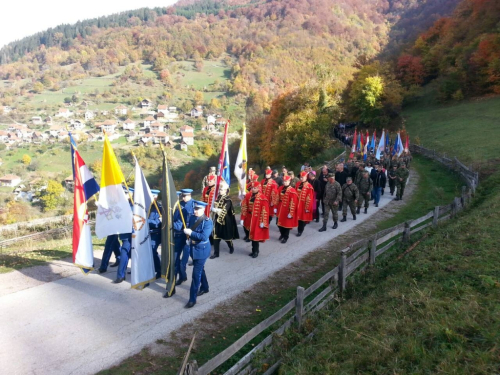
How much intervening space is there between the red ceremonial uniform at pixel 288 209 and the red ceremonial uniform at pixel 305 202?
0.26 meters

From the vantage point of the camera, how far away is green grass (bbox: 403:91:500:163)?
917 inches

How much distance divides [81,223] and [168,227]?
7.28 feet

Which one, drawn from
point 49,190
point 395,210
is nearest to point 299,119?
point 395,210

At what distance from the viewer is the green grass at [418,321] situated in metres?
4.40

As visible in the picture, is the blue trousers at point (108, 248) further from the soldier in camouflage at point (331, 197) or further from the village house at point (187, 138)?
the village house at point (187, 138)

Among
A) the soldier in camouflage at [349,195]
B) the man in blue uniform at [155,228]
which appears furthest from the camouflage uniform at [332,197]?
the man in blue uniform at [155,228]

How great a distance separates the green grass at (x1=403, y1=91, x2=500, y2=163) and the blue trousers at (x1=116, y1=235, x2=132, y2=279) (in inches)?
754

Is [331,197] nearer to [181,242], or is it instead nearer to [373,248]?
[373,248]

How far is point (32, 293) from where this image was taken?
299 inches

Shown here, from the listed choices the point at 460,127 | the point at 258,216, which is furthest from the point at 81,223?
the point at 460,127

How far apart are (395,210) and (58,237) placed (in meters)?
12.3

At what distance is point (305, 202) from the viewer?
1157cm

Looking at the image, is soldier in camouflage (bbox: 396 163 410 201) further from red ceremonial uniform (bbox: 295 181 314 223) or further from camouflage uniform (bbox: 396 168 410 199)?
red ceremonial uniform (bbox: 295 181 314 223)

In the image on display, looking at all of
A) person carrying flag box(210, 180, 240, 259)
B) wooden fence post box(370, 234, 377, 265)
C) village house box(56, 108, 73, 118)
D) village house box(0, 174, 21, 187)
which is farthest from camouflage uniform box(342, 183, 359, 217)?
village house box(56, 108, 73, 118)
